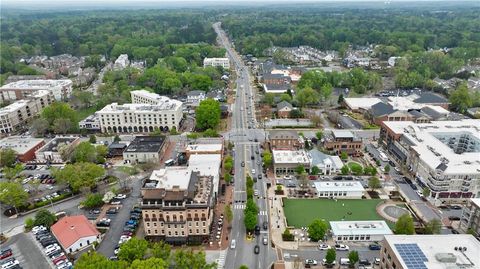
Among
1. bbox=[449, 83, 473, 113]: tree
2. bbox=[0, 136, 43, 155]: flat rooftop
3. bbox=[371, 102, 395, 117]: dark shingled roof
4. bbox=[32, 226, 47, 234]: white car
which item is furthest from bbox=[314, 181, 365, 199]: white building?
bbox=[449, 83, 473, 113]: tree

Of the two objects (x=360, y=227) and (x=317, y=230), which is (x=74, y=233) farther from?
(x=360, y=227)

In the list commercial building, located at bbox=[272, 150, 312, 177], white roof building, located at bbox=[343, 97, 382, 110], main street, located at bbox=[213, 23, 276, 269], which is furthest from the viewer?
white roof building, located at bbox=[343, 97, 382, 110]

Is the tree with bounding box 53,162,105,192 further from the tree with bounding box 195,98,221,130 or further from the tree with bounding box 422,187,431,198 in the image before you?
the tree with bounding box 422,187,431,198

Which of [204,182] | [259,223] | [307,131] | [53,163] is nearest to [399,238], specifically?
[259,223]

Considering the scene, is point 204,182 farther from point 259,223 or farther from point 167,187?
point 259,223

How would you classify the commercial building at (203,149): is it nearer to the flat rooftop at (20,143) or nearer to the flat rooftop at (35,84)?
the flat rooftop at (20,143)

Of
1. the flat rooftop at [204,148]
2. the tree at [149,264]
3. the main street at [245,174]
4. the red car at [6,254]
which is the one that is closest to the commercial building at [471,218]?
the main street at [245,174]

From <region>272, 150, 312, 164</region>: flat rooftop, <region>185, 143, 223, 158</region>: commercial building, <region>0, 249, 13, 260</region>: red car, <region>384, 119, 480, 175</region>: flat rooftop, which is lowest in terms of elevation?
<region>0, 249, 13, 260</region>: red car
